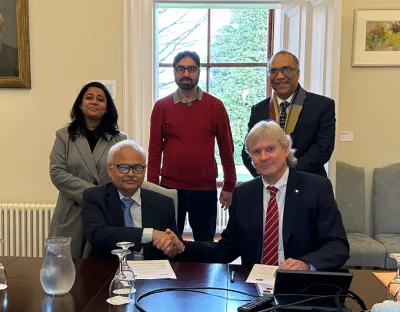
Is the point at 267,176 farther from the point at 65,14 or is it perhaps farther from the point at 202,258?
the point at 65,14

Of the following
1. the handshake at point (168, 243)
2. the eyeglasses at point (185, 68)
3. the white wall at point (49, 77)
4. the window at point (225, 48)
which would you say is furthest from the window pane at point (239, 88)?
the handshake at point (168, 243)

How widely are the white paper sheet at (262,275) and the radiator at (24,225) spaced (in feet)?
7.61

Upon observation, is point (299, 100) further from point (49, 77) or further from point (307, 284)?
point (49, 77)

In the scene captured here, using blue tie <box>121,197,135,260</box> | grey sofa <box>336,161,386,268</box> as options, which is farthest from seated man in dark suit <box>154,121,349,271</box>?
grey sofa <box>336,161,386,268</box>

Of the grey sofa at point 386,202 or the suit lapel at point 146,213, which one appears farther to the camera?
the grey sofa at point 386,202

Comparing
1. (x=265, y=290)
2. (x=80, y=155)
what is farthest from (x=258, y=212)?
(x=80, y=155)

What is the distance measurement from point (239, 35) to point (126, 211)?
3702 millimetres

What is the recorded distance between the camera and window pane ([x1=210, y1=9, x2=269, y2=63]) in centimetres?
527

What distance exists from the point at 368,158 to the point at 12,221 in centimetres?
297

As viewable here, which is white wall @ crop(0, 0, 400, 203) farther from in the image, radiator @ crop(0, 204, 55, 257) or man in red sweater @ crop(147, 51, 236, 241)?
man in red sweater @ crop(147, 51, 236, 241)

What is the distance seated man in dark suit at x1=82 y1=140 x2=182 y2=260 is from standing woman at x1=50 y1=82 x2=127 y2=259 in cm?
52

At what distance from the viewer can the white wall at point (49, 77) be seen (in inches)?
142

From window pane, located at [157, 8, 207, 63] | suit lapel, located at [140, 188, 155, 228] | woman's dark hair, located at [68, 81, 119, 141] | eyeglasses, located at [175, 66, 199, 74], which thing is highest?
window pane, located at [157, 8, 207, 63]

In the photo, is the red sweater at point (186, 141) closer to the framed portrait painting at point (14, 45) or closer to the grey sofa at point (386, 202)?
the framed portrait painting at point (14, 45)
